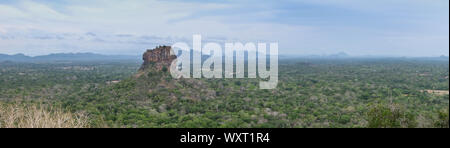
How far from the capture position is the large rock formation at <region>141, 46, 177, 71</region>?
35.5 meters

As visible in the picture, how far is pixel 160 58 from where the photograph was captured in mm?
36031

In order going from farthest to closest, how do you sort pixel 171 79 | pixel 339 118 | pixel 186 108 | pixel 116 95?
1. pixel 171 79
2. pixel 116 95
3. pixel 186 108
4. pixel 339 118

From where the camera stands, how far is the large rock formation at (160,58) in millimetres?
35500

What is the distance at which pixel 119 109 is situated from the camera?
→ 25156mm

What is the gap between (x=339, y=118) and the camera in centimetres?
2314

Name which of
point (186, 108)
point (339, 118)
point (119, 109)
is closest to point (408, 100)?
point (339, 118)
